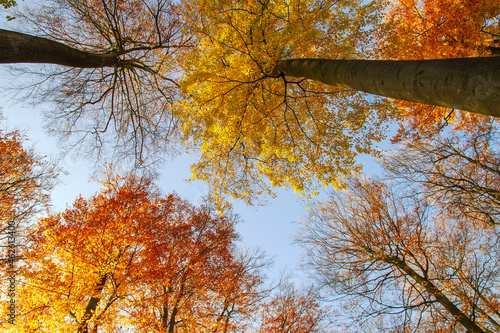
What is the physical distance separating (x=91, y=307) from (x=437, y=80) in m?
9.50

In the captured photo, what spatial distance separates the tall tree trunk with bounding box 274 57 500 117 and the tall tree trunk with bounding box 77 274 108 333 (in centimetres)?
883

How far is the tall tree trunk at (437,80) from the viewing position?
1.62 meters

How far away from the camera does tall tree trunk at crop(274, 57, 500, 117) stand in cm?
162

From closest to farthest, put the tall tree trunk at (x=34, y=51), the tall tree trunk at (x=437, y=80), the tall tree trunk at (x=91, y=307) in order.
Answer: the tall tree trunk at (x=437, y=80) < the tall tree trunk at (x=34, y=51) < the tall tree trunk at (x=91, y=307)

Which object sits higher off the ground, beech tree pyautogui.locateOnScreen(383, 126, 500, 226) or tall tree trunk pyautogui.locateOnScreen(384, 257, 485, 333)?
beech tree pyautogui.locateOnScreen(383, 126, 500, 226)

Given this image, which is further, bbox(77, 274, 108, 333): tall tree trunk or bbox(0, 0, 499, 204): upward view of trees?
bbox(77, 274, 108, 333): tall tree trunk

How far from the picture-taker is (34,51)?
3.76m

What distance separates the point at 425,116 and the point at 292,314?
30.6 ft

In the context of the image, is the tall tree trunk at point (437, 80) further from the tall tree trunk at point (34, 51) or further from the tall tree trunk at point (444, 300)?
the tall tree trunk at point (444, 300)

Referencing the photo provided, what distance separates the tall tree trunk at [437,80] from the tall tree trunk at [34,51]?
507cm

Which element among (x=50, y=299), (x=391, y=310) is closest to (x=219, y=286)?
(x=50, y=299)

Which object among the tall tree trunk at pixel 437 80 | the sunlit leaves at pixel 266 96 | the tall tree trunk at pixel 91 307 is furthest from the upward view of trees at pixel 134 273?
the tall tree trunk at pixel 437 80

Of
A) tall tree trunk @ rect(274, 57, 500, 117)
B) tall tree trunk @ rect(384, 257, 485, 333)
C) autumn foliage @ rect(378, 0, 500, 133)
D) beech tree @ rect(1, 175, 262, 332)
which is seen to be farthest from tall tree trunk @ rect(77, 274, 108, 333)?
autumn foliage @ rect(378, 0, 500, 133)

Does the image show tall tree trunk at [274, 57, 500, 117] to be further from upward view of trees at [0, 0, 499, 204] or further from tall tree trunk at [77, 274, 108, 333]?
tall tree trunk at [77, 274, 108, 333]
